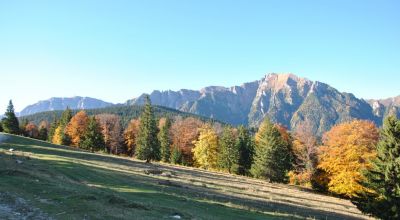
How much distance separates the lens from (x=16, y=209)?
54.5ft

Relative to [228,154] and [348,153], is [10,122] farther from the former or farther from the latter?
[348,153]

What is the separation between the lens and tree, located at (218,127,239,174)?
326 ft

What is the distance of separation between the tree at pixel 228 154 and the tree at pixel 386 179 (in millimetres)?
61922

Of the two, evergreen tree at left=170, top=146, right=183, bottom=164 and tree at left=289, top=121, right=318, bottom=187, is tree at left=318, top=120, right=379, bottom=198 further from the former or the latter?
evergreen tree at left=170, top=146, right=183, bottom=164

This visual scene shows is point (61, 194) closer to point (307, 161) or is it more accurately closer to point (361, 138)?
point (361, 138)

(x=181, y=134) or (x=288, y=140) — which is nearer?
(x=288, y=140)

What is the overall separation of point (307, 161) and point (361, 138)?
22961 mm

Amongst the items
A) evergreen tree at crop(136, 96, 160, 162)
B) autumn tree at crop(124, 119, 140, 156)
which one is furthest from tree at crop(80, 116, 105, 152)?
evergreen tree at crop(136, 96, 160, 162)

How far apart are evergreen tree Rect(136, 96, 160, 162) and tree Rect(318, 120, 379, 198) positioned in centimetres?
4198

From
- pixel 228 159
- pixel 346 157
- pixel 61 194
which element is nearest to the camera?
pixel 61 194

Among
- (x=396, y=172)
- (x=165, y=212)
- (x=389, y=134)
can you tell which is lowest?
(x=165, y=212)

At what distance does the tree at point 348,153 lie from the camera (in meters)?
59.2

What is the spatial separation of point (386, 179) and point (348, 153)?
2760cm

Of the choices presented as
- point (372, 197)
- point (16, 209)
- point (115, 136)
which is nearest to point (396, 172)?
point (372, 197)
